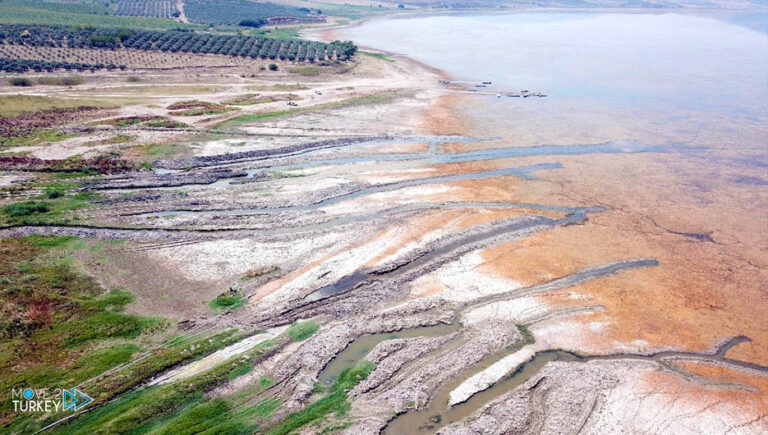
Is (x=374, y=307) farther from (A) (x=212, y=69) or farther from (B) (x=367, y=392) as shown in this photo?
(A) (x=212, y=69)

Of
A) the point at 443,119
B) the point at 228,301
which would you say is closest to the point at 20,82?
the point at 443,119

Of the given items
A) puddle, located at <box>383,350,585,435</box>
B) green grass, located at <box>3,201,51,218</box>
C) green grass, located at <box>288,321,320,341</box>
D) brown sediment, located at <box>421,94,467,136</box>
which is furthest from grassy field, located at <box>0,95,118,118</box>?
puddle, located at <box>383,350,585,435</box>

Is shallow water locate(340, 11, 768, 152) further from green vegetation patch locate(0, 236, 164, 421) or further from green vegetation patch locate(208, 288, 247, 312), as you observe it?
green vegetation patch locate(0, 236, 164, 421)

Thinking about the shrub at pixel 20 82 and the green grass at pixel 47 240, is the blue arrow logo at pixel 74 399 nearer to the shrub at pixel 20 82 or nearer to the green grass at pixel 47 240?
the green grass at pixel 47 240

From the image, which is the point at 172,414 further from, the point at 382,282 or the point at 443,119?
the point at 443,119

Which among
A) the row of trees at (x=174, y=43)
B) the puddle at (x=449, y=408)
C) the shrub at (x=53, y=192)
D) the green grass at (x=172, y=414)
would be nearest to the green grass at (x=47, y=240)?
the shrub at (x=53, y=192)
